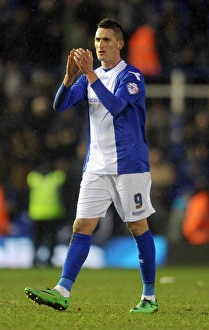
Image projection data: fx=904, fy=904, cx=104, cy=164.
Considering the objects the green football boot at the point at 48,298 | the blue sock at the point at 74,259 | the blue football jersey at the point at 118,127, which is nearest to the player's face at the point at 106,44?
the blue football jersey at the point at 118,127

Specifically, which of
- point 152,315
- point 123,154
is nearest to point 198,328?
point 152,315

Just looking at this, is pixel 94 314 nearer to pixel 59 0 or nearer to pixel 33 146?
pixel 33 146

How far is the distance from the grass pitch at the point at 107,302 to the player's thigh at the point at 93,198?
27.7 inches

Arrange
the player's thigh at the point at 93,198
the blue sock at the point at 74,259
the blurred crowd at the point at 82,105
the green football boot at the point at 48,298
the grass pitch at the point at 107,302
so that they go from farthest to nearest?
the blurred crowd at the point at 82,105 < the player's thigh at the point at 93,198 < the blue sock at the point at 74,259 < the green football boot at the point at 48,298 < the grass pitch at the point at 107,302

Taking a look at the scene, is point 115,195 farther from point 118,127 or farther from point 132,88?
point 132,88

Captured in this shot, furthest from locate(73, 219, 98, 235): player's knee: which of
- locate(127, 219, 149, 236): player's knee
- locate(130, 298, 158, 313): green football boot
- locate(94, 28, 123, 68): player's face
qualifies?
locate(94, 28, 123, 68): player's face

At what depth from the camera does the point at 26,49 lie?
634 inches

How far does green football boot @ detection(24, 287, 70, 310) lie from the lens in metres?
6.02

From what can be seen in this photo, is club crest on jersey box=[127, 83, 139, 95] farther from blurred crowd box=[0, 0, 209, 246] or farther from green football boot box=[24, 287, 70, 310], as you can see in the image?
blurred crowd box=[0, 0, 209, 246]

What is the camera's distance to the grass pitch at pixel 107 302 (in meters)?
5.71

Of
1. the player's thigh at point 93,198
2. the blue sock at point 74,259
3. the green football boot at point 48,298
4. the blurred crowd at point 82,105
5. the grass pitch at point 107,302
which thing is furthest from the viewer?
the blurred crowd at point 82,105

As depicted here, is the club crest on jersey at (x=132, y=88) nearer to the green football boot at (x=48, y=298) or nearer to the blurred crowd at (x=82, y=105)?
the green football boot at (x=48, y=298)

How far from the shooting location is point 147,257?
6535mm

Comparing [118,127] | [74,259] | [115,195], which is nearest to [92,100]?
[118,127]
